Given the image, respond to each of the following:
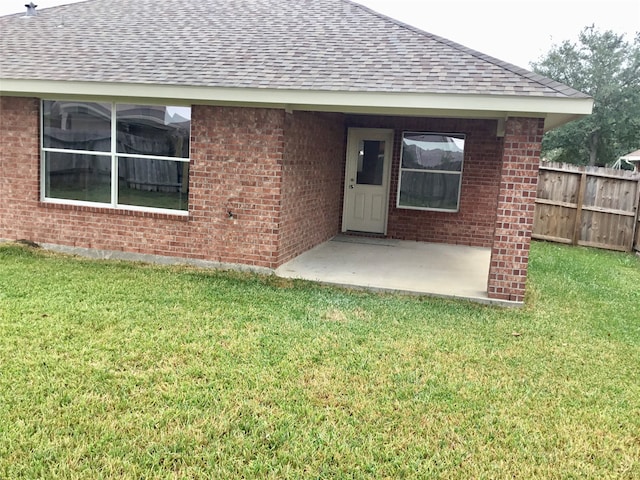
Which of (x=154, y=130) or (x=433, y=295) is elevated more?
(x=154, y=130)

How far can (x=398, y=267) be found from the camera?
29.4 ft

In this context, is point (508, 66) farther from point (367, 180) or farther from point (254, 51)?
point (367, 180)

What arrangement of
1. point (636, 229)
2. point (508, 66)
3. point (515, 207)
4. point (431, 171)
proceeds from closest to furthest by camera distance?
point (515, 207) < point (508, 66) < point (431, 171) < point (636, 229)

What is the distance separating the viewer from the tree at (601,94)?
112 feet

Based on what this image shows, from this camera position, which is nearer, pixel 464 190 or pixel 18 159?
pixel 18 159

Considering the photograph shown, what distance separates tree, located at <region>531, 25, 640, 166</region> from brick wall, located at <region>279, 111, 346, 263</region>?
27.8 metres

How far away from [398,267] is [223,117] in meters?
3.51

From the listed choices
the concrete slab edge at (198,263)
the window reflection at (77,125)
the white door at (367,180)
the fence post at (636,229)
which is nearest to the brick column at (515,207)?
the concrete slab edge at (198,263)

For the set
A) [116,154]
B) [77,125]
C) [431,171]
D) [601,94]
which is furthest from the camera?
[601,94]

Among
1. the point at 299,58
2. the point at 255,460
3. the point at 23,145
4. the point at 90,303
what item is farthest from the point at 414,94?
the point at 23,145

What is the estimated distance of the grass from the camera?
3.41 metres

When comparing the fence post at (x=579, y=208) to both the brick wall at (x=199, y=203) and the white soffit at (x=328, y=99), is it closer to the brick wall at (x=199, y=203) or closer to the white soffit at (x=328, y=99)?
the white soffit at (x=328, y=99)

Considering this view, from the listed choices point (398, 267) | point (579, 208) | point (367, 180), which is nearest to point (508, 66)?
point (398, 267)

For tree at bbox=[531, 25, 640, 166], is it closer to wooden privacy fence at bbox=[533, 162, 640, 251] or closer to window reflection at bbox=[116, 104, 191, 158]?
wooden privacy fence at bbox=[533, 162, 640, 251]
